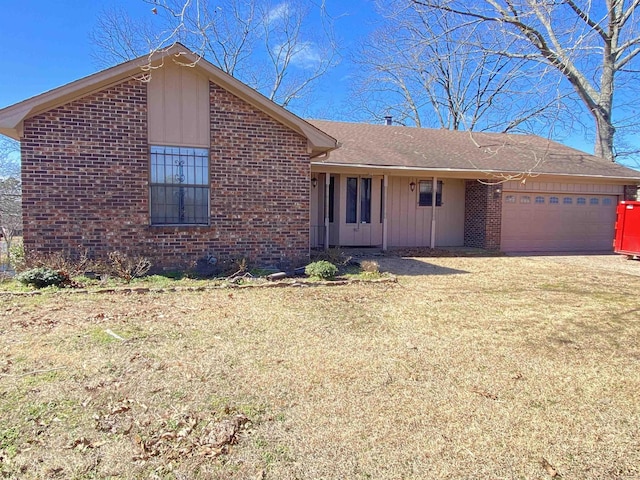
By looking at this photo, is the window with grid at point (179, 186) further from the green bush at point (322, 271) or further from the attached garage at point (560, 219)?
the attached garage at point (560, 219)

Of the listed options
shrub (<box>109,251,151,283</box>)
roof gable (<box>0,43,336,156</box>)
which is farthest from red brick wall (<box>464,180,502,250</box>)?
shrub (<box>109,251,151,283</box>)

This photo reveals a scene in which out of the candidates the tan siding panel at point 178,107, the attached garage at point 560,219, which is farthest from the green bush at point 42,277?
the attached garage at point 560,219

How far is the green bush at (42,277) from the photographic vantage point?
22.2 feet

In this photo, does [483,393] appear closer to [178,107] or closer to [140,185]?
[140,185]

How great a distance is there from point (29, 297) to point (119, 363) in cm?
350

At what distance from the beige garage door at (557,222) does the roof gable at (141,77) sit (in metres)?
8.13

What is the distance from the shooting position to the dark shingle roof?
1311 cm

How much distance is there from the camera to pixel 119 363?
390 cm

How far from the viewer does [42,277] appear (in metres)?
6.78

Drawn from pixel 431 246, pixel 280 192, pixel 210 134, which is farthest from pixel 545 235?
pixel 210 134

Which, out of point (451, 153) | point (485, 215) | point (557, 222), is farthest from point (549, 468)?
point (557, 222)

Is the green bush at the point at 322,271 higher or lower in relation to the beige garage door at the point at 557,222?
lower

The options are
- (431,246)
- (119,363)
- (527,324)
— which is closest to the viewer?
(119,363)

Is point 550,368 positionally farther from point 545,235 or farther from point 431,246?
point 545,235
